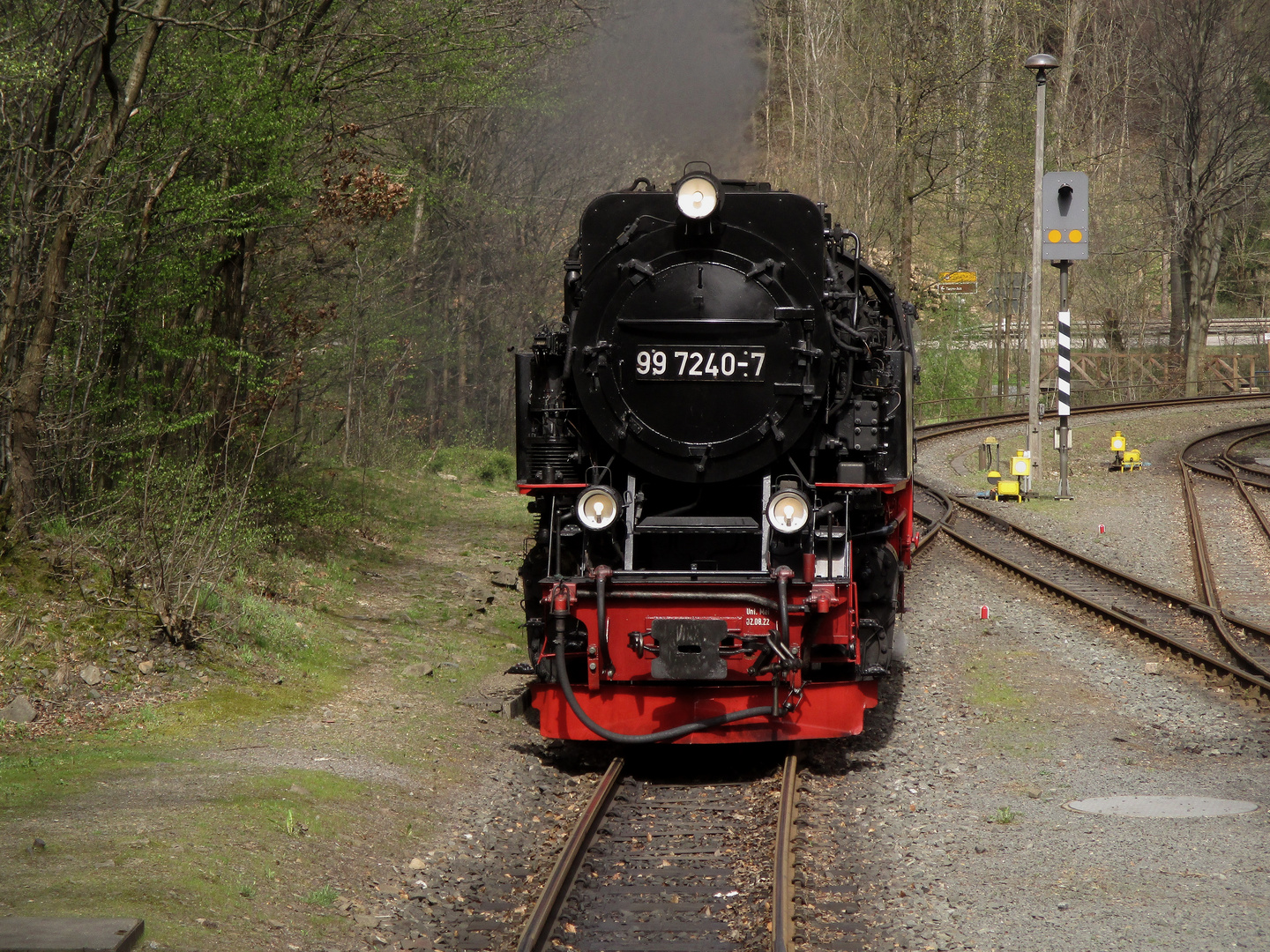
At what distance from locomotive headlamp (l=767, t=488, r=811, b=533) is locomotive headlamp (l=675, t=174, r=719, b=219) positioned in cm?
169

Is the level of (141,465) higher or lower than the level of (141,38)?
lower

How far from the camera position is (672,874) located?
5.61 m

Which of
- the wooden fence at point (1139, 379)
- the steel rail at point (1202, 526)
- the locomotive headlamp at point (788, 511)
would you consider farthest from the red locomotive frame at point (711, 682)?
the wooden fence at point (1139, 379)

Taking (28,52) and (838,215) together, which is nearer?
(28,52)

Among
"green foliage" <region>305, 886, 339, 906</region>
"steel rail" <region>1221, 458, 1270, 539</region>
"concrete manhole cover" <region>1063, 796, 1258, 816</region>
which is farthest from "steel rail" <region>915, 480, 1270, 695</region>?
"green foliage" <region>305, 886, 339, 906</region>

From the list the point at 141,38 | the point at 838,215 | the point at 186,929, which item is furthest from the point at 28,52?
the point at 838,215

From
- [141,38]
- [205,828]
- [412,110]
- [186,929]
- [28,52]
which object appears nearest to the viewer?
[186,929]

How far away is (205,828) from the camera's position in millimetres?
5586

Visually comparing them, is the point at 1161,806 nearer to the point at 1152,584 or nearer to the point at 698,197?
the point at 698,197

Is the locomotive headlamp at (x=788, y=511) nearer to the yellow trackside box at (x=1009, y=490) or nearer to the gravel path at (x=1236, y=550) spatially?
the gravel path at (x=1236, y=550)

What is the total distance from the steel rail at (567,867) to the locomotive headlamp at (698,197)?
3.25 meters

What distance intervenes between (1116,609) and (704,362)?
656cm

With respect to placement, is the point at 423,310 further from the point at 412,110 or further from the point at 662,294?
the point at 662,294

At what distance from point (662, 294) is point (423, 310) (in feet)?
60.2
